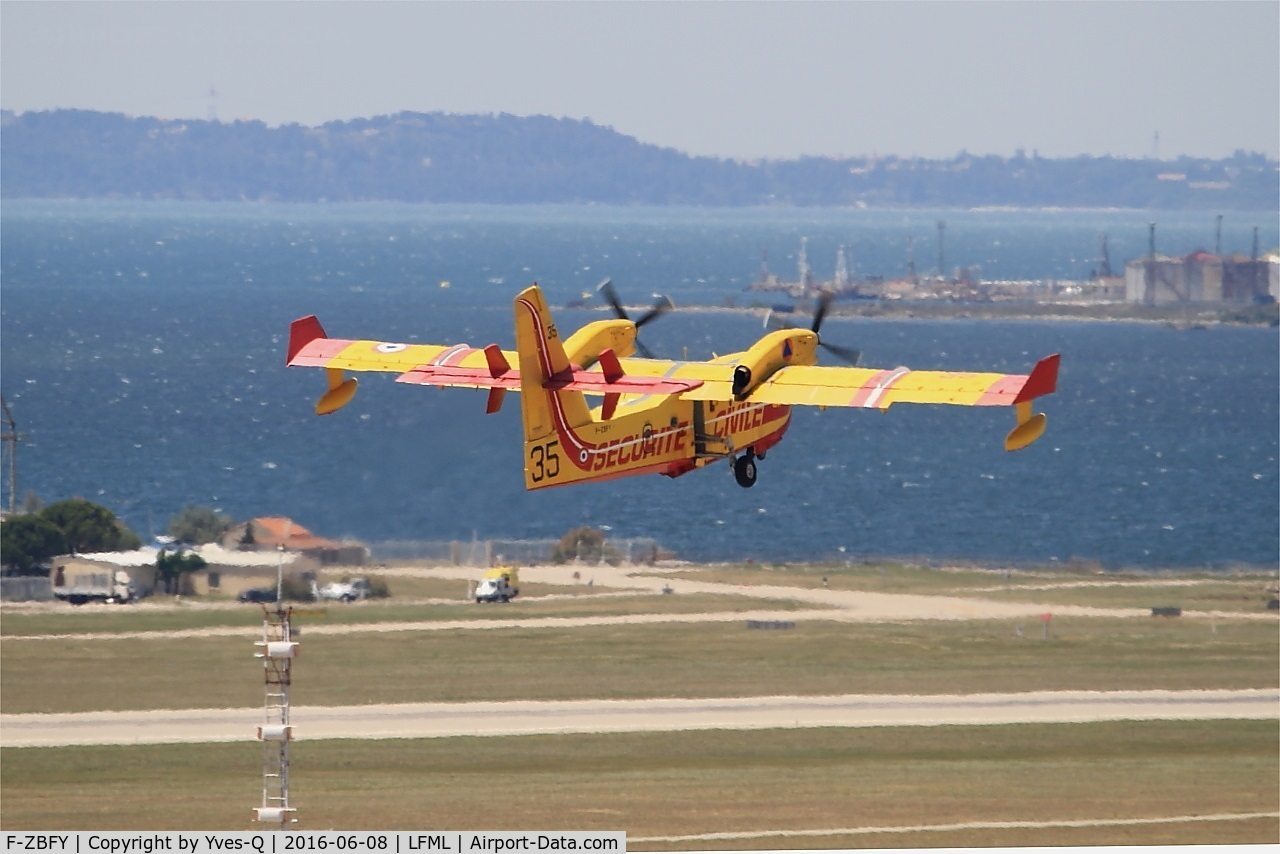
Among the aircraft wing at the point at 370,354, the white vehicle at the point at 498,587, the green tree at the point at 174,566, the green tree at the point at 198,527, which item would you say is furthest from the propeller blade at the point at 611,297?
the green tree at the point at 198,527

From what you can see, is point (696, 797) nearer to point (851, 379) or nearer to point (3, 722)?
point (3, 722)

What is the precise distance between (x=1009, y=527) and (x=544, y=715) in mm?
94632

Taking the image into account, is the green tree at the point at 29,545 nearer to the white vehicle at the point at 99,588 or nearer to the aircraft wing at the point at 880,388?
the white vehicle at the point at 99,588

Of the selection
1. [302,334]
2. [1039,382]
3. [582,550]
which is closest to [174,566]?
[582,550]

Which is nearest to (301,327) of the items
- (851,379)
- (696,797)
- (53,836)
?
(851,379)

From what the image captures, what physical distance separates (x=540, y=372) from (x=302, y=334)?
7722 mm

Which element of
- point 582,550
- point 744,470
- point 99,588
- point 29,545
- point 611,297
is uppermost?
point 611,297

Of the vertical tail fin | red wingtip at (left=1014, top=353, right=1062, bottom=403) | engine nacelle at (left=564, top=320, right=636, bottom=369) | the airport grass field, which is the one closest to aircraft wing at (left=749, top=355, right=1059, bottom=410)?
red wingtip at (left=1014, top=353, right=1062, bottom=403)

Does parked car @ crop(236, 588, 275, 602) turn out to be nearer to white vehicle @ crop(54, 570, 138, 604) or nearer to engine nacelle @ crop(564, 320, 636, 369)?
white vehicle @ crop(54, 570, 138, 604)

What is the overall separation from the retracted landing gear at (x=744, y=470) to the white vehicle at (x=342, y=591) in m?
89.7

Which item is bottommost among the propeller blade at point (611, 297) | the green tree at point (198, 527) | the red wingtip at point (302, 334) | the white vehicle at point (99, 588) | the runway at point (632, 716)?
the runway at point (632, 716)

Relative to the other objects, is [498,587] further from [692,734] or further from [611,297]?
[611,297]

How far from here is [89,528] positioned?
14300 cm

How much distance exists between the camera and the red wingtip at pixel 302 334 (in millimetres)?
44406
